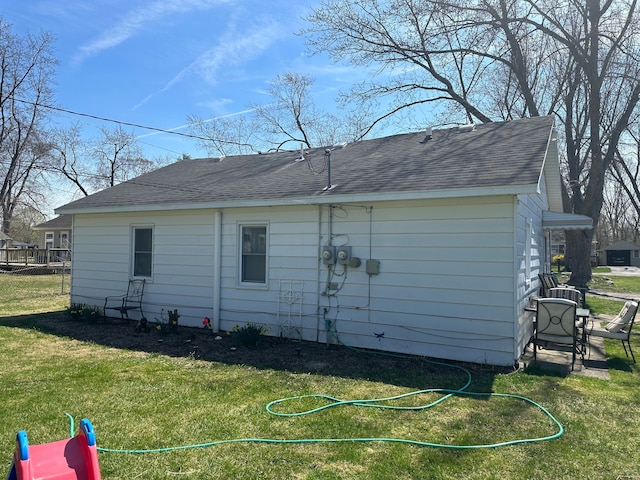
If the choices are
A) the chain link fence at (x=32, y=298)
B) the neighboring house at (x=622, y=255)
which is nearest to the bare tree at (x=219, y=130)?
the chain link fence at (x=32, y=298)

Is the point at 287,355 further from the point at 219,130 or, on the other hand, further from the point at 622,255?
the point at 622,255

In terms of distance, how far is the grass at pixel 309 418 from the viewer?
3258 millimetres

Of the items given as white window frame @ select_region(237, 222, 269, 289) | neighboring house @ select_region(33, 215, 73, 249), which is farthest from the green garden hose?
neighboring house @ select_region(33, 215, 73, 249)

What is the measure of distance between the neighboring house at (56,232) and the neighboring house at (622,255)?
56987 mm

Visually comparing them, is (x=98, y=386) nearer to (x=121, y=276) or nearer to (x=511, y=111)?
(x=121, y=276)

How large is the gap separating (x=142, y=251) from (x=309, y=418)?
22.2ft

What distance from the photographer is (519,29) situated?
58.6ft

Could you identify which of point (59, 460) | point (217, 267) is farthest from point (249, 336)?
point (59, 460)

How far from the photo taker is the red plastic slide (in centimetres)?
214

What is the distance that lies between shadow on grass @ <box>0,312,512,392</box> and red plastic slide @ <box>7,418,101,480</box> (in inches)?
142

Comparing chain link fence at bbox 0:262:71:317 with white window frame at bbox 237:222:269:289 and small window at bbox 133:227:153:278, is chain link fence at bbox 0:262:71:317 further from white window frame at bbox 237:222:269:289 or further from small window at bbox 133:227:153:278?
white window frame at bbox 237:222:269:289

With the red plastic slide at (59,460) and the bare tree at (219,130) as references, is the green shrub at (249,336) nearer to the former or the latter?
the red plastic slide at (59,460)

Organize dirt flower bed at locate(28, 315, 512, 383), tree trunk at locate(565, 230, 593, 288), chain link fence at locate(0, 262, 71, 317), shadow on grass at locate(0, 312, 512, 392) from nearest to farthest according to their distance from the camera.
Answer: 1. shadow on grass at locate(0, 312, 512, 392)
2. dirt flower bed at locate(28, 315, 512, 383)
3. chain link fence at locate(0, 262, 71, 317)
4. tree trunk at locate(565, 230, 593, 288)

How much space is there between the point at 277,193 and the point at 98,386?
159 inches
